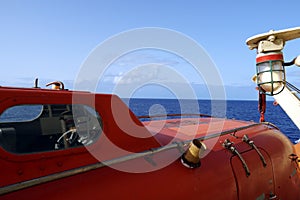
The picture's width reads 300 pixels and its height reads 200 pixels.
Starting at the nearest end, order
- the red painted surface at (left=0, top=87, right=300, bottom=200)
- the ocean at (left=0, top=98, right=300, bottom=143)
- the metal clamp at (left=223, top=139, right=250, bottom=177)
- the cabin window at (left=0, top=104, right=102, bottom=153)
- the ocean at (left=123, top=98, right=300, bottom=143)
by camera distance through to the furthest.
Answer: the red painted surface at (left=0, top=87, right=300, bottom=200), the cabin window at (left=0, top=104, right=102, bottom=153), the ocean at (left=0, top=98, right=300, bottom=143), the metal clamp at (left=223, top=139, right=250, bottom=177), the ocean at (left=123, top=98, right=300, bottom=143)

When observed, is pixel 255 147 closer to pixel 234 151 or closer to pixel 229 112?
pixel 234 151

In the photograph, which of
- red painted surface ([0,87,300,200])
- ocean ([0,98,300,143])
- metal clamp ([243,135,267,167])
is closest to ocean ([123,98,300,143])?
ocean ([0,98,300,143])

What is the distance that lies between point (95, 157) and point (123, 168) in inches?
12.0

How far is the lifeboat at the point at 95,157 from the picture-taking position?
1948 millimetres

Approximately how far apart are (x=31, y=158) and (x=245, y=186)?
2.86m

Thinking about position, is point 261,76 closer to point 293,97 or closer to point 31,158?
point 293,97

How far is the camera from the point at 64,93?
7.38 ft

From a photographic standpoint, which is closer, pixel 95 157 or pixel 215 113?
pixel 95 157

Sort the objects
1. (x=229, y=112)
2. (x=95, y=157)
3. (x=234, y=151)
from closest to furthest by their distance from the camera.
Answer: (x=95, y=157) < (x=234, y=151) < (x=229, y=112)

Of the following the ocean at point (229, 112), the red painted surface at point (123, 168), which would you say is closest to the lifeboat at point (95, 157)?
the red painted surface at point (123, 168)

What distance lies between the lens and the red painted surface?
6.38ft

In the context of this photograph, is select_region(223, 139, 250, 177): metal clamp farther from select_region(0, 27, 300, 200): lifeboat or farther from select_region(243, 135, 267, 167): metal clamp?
select_region(243, 135, 267, 167): metal clamp

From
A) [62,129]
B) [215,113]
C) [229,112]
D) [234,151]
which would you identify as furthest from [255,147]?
[229,112]

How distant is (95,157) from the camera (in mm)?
2326
